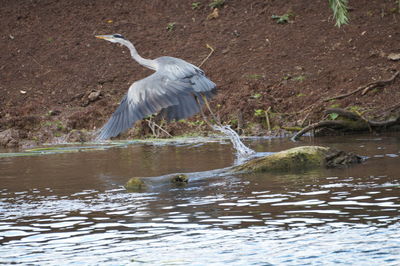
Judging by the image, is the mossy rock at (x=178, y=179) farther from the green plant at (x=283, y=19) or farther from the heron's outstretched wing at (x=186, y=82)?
the green plant at (x=283, y=19)

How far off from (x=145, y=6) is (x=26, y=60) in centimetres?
433

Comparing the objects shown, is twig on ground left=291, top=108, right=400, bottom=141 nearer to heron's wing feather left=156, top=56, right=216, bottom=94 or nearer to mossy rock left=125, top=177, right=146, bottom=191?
heron's wing feather left=156, top=56, right=216, bottom=94

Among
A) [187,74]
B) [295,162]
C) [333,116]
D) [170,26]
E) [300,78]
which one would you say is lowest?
[295,162]

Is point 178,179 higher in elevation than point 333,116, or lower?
lower

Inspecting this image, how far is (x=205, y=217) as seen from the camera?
670 cm

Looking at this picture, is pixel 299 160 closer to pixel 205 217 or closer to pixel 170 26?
pixel 205 217

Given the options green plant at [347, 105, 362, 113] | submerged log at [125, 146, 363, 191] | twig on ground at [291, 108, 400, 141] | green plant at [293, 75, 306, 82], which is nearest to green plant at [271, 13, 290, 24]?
green plant at [293, 75, 306, 82]

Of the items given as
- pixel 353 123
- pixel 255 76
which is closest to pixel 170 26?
pixel 255 76

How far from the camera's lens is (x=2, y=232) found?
6.41 meters

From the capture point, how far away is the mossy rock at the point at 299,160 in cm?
962

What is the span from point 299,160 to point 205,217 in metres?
3.27

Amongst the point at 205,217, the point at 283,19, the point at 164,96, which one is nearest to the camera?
the point at 205,217

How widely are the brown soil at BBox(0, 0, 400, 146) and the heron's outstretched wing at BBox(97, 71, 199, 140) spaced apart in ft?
19.1

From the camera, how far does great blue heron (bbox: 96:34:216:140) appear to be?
8930 millimetres
